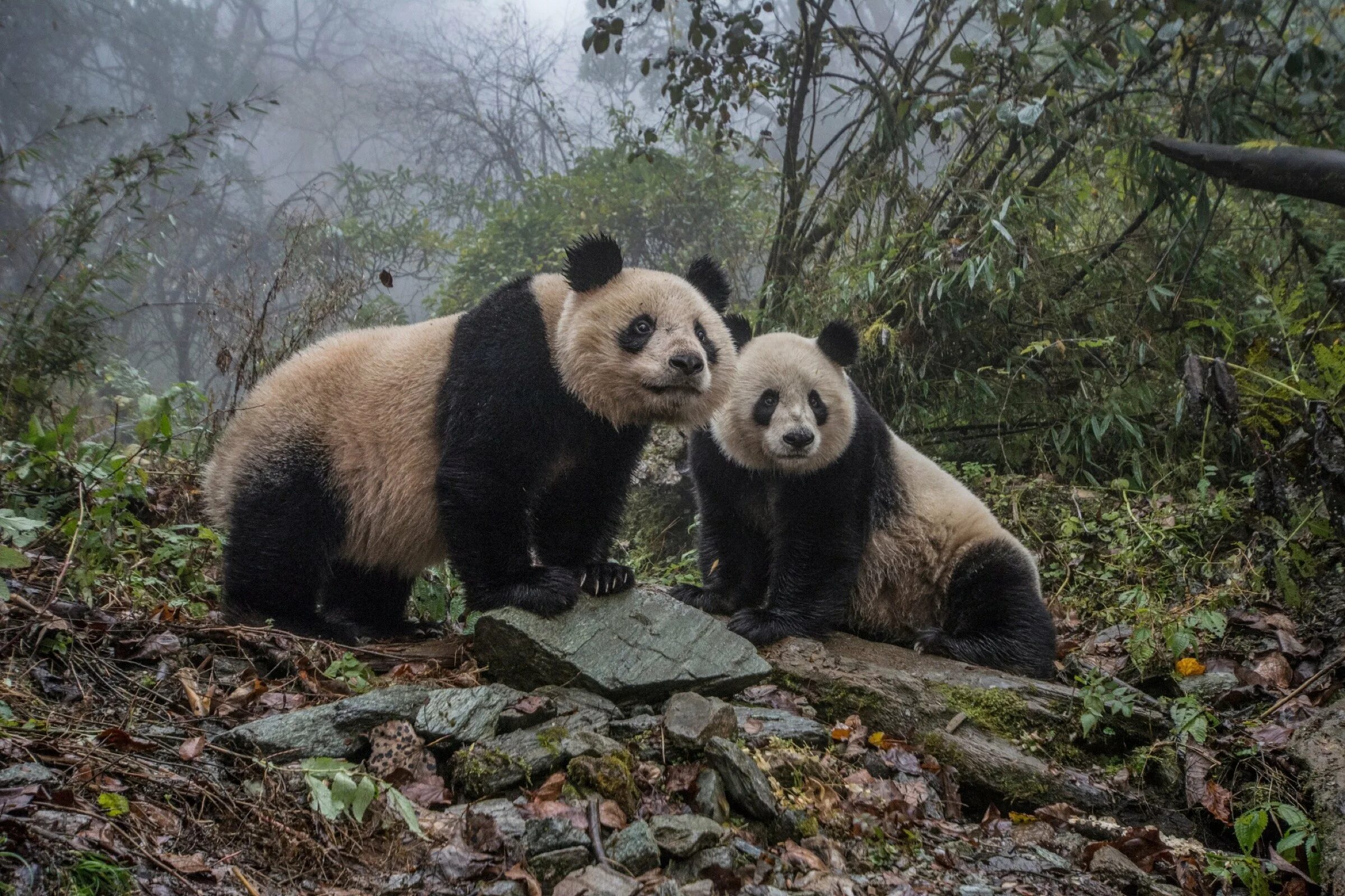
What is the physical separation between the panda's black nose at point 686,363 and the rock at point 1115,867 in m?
2.12

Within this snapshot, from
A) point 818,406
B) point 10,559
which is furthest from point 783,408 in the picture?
point 10,559

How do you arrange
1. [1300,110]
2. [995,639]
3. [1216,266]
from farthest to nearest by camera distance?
[1216,266] → [1300,110] → [995,639]

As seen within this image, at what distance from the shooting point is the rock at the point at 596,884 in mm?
2131

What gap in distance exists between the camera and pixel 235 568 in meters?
3.67

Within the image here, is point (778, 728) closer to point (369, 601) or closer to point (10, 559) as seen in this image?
point (369, 601)

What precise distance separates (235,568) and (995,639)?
338 centimetres

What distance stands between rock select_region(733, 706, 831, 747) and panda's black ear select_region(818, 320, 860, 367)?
195cm

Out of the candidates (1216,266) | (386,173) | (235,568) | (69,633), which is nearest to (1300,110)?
(1216,266)

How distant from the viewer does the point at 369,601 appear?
4.29 meters

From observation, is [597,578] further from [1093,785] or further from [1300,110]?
[1300,110]

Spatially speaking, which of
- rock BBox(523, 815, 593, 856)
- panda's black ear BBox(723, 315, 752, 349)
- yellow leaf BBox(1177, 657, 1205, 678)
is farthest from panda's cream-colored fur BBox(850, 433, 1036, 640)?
rock BBox(523, 815, 593, 856)

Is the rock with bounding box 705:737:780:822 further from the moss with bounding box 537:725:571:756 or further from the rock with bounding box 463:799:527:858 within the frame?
the rock with bounding box 463:799:527:858

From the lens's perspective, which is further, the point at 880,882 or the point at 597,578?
the point at 597,578

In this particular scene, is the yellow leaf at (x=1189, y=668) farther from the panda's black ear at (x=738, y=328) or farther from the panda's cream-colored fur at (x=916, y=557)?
the panda's black ear at (x=738, y=328)
